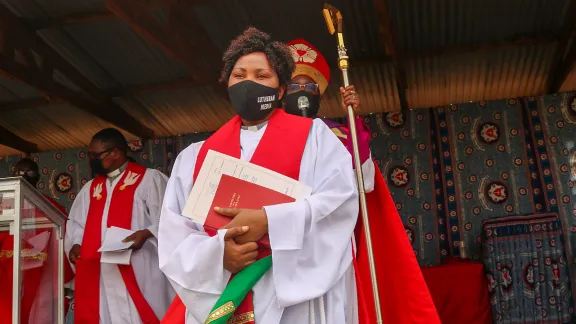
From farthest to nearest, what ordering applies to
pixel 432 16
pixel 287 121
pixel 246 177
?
1. pixel 432 16
2. pixel 287 121
3. pixel 246 177

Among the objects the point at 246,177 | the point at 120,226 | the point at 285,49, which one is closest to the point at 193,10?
the point at 120,226

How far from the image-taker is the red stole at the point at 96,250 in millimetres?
4137

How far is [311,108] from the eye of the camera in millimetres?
2814

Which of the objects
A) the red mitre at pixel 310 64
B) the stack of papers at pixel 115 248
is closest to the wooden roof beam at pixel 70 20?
the stack of papers at pixel 115 248

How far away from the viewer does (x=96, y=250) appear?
14.0 ft

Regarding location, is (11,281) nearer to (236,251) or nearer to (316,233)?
(236,251)

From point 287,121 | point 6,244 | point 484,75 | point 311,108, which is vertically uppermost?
point 484,75

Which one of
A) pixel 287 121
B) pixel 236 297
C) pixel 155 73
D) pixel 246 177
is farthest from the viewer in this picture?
pixel 155 73

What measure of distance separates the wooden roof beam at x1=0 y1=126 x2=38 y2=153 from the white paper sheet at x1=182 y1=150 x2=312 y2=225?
19.1ft

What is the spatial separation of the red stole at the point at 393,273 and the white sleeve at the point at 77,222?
2.62 m

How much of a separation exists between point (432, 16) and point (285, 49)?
3275 millimetres

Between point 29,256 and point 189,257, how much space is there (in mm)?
1267

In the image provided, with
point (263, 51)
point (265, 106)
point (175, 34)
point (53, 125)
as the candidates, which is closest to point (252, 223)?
point (265, 106)

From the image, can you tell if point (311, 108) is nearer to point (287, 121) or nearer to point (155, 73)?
point (287, 121)
